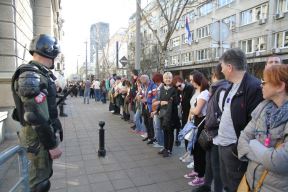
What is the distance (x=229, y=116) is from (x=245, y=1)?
28.7 metres

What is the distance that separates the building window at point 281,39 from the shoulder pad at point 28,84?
25080mm

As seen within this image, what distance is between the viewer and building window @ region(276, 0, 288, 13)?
906 inches

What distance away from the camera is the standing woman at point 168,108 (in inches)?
219

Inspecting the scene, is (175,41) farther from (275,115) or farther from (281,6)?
(275,115)

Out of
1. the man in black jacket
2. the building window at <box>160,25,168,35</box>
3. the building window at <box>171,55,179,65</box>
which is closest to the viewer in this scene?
the man in black jacket

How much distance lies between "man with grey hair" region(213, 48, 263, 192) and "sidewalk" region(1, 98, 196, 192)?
4.93 feet

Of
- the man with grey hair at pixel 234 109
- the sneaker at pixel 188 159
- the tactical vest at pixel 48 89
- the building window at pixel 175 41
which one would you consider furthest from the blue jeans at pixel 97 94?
the building window at pixel 175 41

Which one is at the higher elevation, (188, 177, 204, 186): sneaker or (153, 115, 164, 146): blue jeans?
(153, 115, 164, 146): blue jeans

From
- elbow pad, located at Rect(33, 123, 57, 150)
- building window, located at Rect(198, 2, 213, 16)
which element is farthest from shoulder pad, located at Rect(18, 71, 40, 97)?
building window, located at Rect(198, 2, 213, 16)

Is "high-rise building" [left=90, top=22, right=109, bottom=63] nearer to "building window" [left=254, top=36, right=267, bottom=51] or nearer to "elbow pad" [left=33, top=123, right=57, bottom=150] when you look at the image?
"building window" [left=254, top=36, right=267, bottom=51]

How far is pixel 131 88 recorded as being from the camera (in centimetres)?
936

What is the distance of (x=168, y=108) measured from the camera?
5559mm

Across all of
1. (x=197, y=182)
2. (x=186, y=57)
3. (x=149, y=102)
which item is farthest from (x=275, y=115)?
(x=186, y=57)

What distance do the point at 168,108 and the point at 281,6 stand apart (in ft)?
77.1
